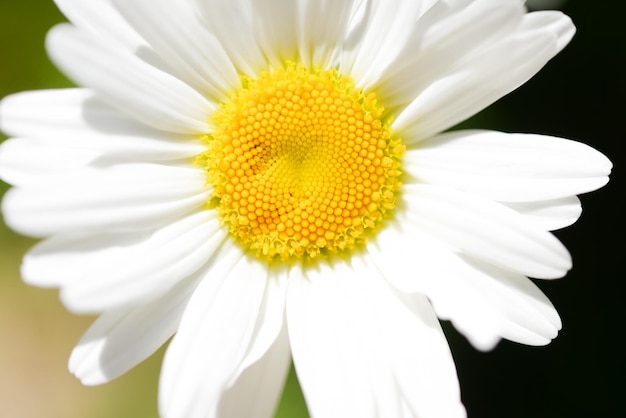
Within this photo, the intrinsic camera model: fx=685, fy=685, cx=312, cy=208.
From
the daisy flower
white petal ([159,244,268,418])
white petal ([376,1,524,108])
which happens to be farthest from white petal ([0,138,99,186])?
white petal ([376,1,524,108])

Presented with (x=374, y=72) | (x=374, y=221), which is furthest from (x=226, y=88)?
(x=374, y=221)

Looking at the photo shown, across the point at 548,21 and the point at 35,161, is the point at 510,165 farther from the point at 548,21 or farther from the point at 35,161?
the point at 35,161

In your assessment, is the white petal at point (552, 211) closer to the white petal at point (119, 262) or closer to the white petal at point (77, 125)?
the white petal at point (119, 262)

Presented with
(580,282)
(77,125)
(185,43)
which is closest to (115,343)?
(77,125)

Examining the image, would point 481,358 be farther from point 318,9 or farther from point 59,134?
point 59,134

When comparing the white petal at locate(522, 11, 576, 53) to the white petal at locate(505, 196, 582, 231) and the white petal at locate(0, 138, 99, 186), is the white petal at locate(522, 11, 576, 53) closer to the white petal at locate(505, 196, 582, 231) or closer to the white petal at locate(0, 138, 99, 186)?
the white petal at locate(505, 196, 582, 231)

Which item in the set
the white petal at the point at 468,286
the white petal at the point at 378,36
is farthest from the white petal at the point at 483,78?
the white petal at the point at 468,286
